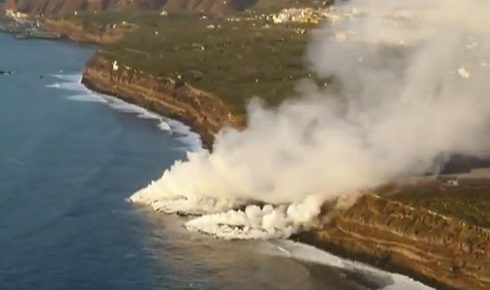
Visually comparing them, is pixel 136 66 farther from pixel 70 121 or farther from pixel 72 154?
pixel 72 154

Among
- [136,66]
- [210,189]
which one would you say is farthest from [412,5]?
[136,66]

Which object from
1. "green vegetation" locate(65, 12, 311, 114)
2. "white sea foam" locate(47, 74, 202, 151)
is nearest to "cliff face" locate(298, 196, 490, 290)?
"white sea foam" locate(47, 74, 202, 151)

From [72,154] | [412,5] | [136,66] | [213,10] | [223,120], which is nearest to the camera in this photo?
[412,5]

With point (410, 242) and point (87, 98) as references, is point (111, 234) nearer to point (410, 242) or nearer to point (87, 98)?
point (410, 242)

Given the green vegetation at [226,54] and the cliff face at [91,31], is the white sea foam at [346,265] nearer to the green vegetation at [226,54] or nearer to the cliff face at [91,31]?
the green vegetation at [226,54]

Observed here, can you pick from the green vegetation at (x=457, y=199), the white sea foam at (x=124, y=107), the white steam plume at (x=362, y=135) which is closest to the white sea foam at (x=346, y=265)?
the white steam plume at (x=362, y=135)

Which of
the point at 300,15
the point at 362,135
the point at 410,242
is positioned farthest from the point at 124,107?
the point at 300,15

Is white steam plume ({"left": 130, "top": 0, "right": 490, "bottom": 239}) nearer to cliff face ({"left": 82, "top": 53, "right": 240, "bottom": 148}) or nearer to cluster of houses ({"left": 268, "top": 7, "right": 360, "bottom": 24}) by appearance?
cliff face ({"left": 82, "top": 53, "right": 240, "bottom": 148})
